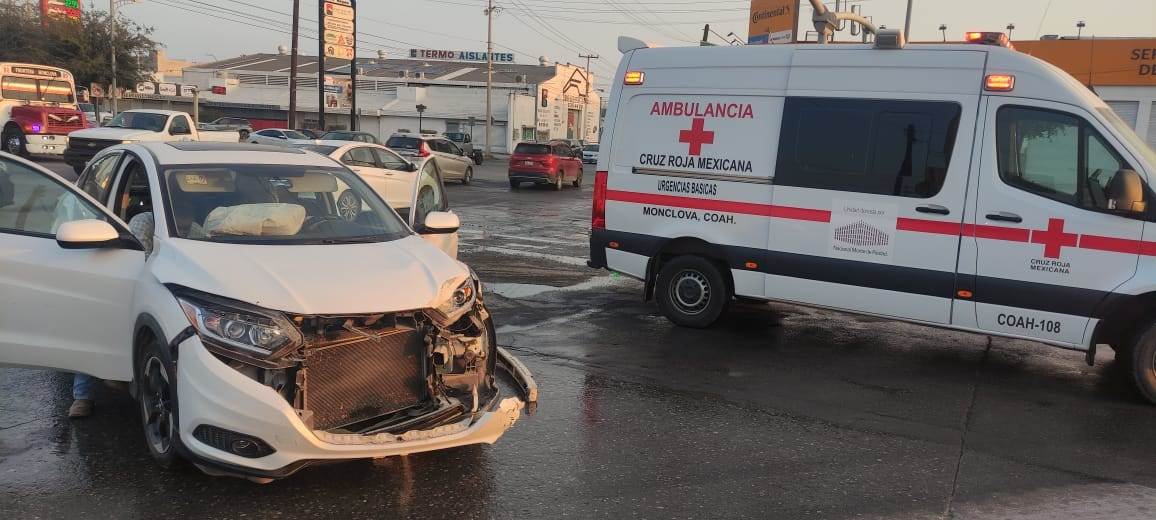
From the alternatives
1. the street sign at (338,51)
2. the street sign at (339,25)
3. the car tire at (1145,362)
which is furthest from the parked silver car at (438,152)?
the car tire at (1145,362)

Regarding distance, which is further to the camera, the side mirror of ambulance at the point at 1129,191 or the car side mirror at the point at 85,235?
the side mirror of ambulance at the point at 1129,191

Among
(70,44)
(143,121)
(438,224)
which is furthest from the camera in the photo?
(70,44)

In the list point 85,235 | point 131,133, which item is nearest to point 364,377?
point 85,235

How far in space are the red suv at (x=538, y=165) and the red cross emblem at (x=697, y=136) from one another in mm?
21763

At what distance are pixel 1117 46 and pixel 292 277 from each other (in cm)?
3254

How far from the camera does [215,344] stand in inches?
155

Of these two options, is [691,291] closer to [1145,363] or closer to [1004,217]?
[1004,217]

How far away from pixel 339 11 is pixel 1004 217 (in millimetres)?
32069

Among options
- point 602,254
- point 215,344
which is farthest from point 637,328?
point 215,344

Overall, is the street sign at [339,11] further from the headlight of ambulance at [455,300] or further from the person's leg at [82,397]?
the headlight of ambulance at [455,300]

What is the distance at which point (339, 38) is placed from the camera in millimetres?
35000

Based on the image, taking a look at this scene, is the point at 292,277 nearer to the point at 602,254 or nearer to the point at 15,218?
the point at 15,218

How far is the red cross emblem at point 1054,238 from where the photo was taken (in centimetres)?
654

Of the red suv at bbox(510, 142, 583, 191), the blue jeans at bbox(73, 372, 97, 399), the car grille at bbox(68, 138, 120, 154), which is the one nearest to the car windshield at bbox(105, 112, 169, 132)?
the car grille at bbox(68, 138, 120, 154)
